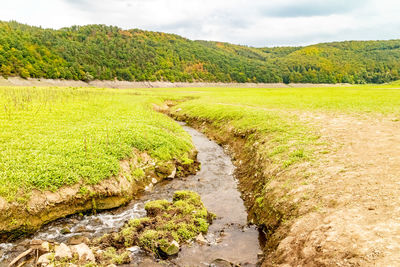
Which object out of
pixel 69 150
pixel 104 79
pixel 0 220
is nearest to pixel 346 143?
pixel 69 150

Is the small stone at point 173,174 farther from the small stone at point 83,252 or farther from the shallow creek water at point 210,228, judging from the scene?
the small stone at point 83,252

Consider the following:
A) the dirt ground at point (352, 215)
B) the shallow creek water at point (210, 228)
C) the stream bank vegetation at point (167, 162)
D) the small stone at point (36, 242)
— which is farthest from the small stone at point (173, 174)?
the dirt ground at point (352, 215)

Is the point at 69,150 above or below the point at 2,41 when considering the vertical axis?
below

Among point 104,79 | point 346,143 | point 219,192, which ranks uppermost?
point 104,79

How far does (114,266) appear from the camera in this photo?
30.0ft

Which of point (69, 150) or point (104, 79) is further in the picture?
point (104, 79)

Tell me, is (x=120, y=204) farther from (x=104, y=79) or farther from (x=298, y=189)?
(x=104, y=79)

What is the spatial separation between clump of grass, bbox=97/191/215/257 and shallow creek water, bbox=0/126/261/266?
466 mm

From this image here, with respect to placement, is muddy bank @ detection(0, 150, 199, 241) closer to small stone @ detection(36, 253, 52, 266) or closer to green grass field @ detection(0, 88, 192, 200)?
green grass field @ detection(0, 88, 192, 200)

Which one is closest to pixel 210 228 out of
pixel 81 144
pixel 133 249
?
pixel 133 249

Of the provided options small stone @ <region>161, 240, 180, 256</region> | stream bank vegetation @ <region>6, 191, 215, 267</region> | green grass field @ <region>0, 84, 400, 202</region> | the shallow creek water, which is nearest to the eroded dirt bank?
the shallow creek water

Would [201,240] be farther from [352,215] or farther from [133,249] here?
[352,215]

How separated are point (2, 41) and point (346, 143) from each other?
664 ft

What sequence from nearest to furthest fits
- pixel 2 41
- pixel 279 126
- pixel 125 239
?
pixel 125 239, pixel 279 126, pixel 2 41
